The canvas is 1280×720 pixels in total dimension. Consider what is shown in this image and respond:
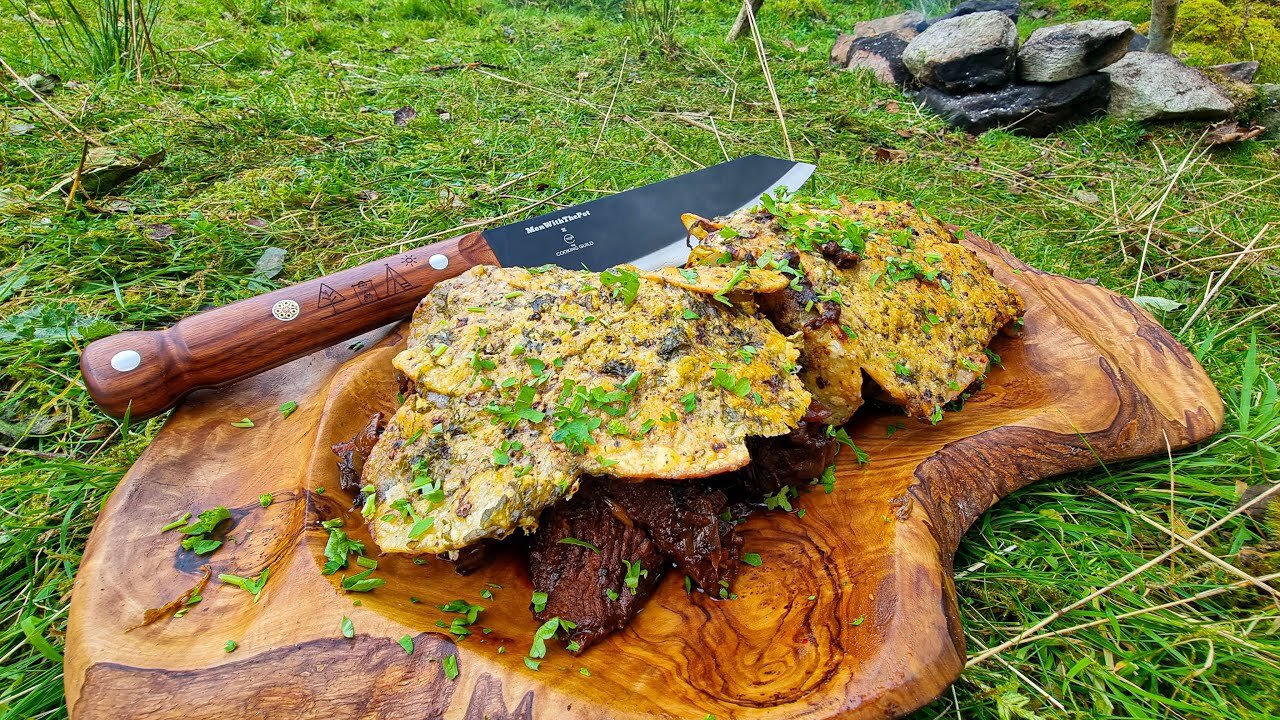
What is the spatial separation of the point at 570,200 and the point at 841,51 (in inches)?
273

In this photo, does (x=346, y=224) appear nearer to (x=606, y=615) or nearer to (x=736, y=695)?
(x=606, y=615)

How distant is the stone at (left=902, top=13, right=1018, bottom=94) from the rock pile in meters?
0.01

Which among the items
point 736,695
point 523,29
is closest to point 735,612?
point 736,695

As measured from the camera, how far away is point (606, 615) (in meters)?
1.76

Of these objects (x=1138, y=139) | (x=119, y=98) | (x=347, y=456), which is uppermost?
(x=119, y=98)

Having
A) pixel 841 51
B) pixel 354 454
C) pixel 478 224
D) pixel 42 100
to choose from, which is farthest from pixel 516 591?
pixel 841 51

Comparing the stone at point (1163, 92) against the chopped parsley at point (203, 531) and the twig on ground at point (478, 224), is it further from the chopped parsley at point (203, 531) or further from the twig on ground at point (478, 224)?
the chopped parsley at point (203, 531)

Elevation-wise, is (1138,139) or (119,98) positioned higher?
(119,98)

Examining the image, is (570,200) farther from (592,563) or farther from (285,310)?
(592,563)

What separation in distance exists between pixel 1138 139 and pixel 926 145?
9.05ft

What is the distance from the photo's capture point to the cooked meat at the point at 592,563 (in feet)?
5.82

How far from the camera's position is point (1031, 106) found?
7379 mm

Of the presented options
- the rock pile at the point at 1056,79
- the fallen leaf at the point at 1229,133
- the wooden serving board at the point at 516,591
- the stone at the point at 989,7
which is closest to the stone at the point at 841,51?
the rock pile at the point at 1056,79

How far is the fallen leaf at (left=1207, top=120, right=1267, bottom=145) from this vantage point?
6902 mm
